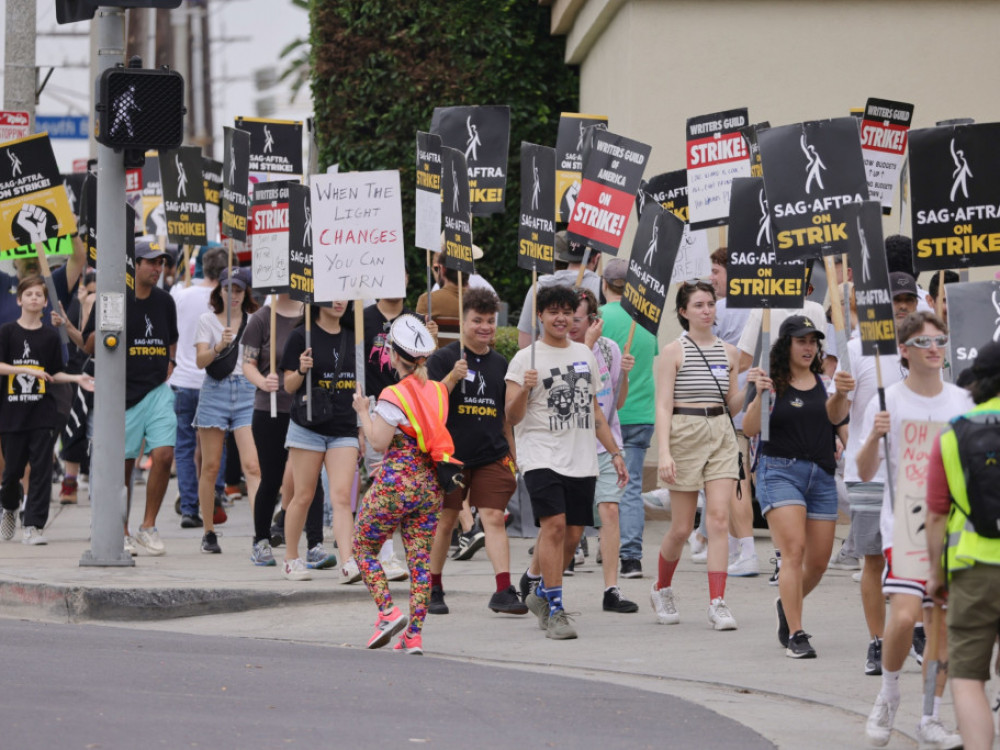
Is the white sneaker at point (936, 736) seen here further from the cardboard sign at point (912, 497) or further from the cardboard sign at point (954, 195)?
the cardboard sign at point (954, 195)

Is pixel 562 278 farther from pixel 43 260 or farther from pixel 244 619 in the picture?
pixel 43 260

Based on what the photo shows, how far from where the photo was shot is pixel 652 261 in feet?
35.1

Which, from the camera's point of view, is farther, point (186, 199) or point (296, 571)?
point (186, 199)

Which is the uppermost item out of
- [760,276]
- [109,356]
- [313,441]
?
[760,276]

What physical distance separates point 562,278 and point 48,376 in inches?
168

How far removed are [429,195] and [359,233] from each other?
823 mm

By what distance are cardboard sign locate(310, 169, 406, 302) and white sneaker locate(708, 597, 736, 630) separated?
2700mm

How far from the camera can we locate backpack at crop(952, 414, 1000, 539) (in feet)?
19.5

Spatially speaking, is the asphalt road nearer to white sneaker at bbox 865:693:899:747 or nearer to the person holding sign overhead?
white sneaker at bbox 865:693:899:747

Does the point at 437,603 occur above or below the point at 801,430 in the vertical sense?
below

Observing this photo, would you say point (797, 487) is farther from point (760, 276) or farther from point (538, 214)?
point (538, 214)

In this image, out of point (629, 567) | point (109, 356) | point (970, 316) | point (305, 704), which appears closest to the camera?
point (305, 704)

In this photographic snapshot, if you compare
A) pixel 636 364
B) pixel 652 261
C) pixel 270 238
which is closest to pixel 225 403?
pixel 270 238

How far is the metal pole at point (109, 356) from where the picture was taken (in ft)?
37.4
